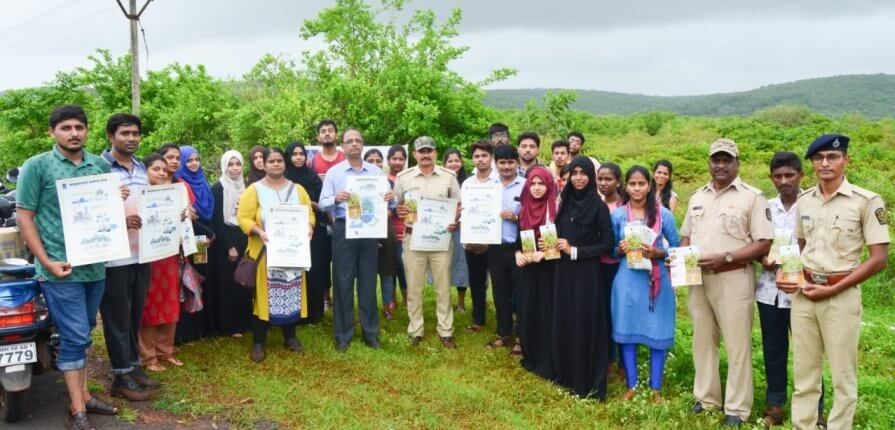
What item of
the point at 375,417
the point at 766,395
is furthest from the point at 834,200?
the point at 375,417

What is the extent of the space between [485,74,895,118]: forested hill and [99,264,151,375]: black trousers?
5923 cm

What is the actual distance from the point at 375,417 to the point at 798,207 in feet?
10.8

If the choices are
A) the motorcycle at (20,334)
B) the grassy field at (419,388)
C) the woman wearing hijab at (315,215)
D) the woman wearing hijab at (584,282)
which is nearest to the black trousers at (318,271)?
the woman wearing hijab at (315,215)

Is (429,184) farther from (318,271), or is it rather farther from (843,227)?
(843,227)

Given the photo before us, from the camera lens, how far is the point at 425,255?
21.0 feet

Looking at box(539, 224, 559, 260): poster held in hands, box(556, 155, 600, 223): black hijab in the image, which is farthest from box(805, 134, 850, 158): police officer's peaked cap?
box(539, 224, 559, 260): poster held in hands

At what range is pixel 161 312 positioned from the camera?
5.38 m

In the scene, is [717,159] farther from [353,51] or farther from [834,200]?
[353,51]

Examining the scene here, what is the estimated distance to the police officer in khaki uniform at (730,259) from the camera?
4.25m

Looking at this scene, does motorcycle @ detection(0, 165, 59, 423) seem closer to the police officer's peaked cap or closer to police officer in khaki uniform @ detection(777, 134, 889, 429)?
police officer in khaki uniform @ detection(777, 134, 889, 429)

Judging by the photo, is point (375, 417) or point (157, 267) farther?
point (157, 267)

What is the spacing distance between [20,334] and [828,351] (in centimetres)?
518

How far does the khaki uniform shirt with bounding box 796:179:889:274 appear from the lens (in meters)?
3.65

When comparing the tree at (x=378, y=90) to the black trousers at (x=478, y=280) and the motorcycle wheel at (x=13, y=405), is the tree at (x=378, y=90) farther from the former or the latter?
the motorcycle wheel at (x=13, y=405)
